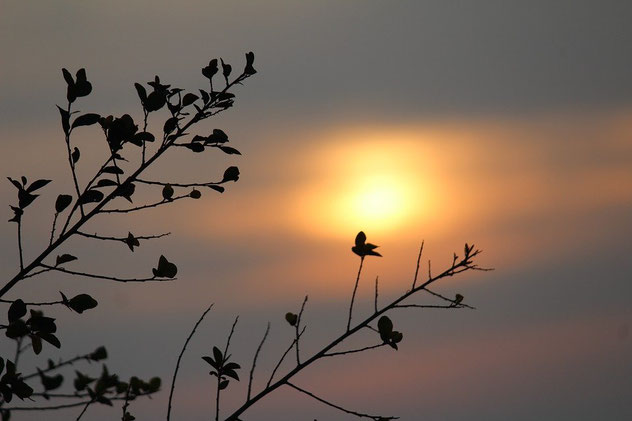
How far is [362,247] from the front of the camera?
4.25m

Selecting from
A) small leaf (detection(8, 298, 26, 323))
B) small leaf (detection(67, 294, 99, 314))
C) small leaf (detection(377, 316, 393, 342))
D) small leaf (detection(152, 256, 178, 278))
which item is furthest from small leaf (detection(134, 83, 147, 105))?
small leaf (detection(377, 316, 393, 342))

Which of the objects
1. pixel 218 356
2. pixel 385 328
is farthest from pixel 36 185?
pixel 385 328

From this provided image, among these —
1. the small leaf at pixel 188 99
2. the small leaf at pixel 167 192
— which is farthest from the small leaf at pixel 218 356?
the small leaf at pixel 188 99

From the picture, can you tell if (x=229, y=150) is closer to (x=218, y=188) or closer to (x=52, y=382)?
(x=218, y=188)

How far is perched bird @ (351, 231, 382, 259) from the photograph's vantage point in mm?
4227

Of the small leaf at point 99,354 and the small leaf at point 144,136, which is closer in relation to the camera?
the small leaf at point 99,354

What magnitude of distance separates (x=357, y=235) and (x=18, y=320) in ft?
5.19

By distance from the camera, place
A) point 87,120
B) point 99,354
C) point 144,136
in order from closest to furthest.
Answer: point 99,354 → point 87,120 → point 144,136

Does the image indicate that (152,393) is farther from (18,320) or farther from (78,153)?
(78,153)

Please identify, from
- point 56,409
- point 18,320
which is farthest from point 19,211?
point 56,409

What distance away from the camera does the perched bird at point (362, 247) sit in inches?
166

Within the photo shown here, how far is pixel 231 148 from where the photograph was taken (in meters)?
4.75

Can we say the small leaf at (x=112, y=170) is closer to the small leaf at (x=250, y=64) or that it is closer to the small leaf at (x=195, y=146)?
the small leaf at (x=195, y=146)

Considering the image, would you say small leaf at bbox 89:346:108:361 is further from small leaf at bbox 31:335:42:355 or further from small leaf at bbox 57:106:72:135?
small leaf at bbox 57:106:72:135
